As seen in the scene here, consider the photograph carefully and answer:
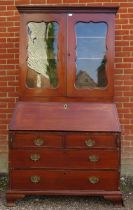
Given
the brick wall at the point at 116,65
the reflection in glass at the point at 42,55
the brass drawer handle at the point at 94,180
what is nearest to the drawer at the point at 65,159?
the brass drawer handle at the point at 94,180

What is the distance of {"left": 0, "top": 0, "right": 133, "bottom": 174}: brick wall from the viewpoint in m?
5.48

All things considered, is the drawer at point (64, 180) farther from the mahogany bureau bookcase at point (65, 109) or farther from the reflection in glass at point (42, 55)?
the reflection in glass at point (42, 55)

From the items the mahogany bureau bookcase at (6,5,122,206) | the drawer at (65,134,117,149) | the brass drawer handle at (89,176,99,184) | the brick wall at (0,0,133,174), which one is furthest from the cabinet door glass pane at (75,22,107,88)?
the brass drawer handle at (89,176,99,184)

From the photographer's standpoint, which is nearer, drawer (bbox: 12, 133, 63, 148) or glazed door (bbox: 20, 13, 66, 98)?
drawer (bbox: 12, 133, 63, 148)

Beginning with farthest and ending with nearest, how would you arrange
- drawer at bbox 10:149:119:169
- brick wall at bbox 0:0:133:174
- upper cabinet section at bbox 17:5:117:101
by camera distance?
brick wall at bbox 0:0:133:174 < upper cabinet section at bbox 17:5:117:101 < drawer at bbox 10:149:119:169

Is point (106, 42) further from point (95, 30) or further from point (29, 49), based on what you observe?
point (29, 49)

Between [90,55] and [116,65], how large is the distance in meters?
0.77

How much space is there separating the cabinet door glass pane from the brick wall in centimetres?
73

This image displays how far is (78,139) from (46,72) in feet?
2.78

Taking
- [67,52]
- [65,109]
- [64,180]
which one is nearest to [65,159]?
[64,180]

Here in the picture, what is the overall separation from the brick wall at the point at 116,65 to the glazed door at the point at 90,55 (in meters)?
0.74

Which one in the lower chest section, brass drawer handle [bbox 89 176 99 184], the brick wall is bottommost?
brass drawer handle [bbox 89 176 99 184]

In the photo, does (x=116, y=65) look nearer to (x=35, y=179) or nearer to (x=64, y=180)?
(x=64, y=180)

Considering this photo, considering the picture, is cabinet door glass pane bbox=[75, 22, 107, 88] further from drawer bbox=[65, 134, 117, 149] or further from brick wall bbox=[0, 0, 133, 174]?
brick wall bbox=[0, 0, 133, 174]
